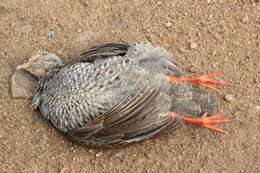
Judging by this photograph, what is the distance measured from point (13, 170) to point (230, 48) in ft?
9.06

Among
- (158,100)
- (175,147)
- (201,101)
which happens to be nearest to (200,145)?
(175,147)

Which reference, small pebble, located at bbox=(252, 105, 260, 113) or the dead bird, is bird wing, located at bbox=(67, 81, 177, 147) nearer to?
the dead bird

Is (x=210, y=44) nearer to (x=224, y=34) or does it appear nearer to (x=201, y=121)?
(x=224, y=34)

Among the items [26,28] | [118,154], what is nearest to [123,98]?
[118,154]

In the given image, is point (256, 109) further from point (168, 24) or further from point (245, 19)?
point (168, 24)

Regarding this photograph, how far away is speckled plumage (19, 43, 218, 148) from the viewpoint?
3.36m

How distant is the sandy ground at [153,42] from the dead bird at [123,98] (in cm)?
26

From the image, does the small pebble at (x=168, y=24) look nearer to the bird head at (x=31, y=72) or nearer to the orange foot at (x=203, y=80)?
the orange foot at (x=203, y=80)

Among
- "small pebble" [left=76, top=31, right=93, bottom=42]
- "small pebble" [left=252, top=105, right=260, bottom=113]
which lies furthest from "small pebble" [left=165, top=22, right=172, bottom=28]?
"small pebble" [left=252, top=105, right=260, bottom=113]

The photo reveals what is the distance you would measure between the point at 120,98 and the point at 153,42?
3.99ft

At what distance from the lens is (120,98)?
338 cm

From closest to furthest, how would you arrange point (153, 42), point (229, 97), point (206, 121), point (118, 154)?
point (206, 121) → point (118, 154) → point (229, 97) → point (153, 42)

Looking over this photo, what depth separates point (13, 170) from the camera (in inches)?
153

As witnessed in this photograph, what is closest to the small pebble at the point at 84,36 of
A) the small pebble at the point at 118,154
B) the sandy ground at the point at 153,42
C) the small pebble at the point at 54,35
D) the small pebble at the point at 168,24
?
the sandy ground at the point at 153,42
